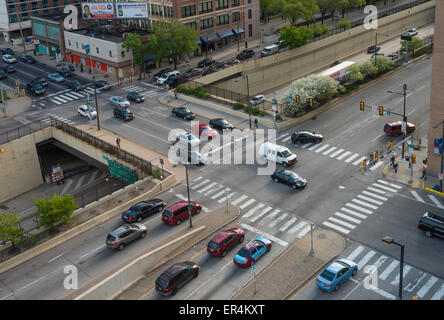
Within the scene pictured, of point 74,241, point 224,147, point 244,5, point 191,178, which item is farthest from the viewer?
point 244,5

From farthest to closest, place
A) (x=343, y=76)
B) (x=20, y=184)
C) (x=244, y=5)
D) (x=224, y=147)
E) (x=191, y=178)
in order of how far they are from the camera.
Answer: (x=244, y=5) → (x=343, y=76) → (x=20, y=184) → (x=224, y=147) → (x=191, y=178)

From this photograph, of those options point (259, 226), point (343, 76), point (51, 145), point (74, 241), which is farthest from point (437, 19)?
point (51, 145)

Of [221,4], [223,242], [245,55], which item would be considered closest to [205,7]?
[221,4]

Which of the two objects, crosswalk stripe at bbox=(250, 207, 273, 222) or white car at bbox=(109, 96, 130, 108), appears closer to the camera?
crosswalk stripe at bbox=(250, 207, 273, 222)

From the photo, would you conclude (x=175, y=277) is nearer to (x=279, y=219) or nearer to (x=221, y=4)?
(x=279, y=219)

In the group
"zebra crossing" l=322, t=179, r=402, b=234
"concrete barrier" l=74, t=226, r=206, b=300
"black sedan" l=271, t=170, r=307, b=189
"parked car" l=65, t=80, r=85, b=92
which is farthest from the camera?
"parked car" l=65, t=80, r=85, b=92

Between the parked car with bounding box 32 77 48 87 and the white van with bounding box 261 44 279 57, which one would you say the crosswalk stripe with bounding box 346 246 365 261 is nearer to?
the white van with bounding box 261 44 279 57

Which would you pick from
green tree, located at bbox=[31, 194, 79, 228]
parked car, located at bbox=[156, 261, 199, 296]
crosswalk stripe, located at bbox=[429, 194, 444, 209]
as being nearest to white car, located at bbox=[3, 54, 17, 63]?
green tree, located at bbox=[31, 194, 79, 228]

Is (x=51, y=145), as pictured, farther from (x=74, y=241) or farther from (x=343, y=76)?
(x=343, y=76)
